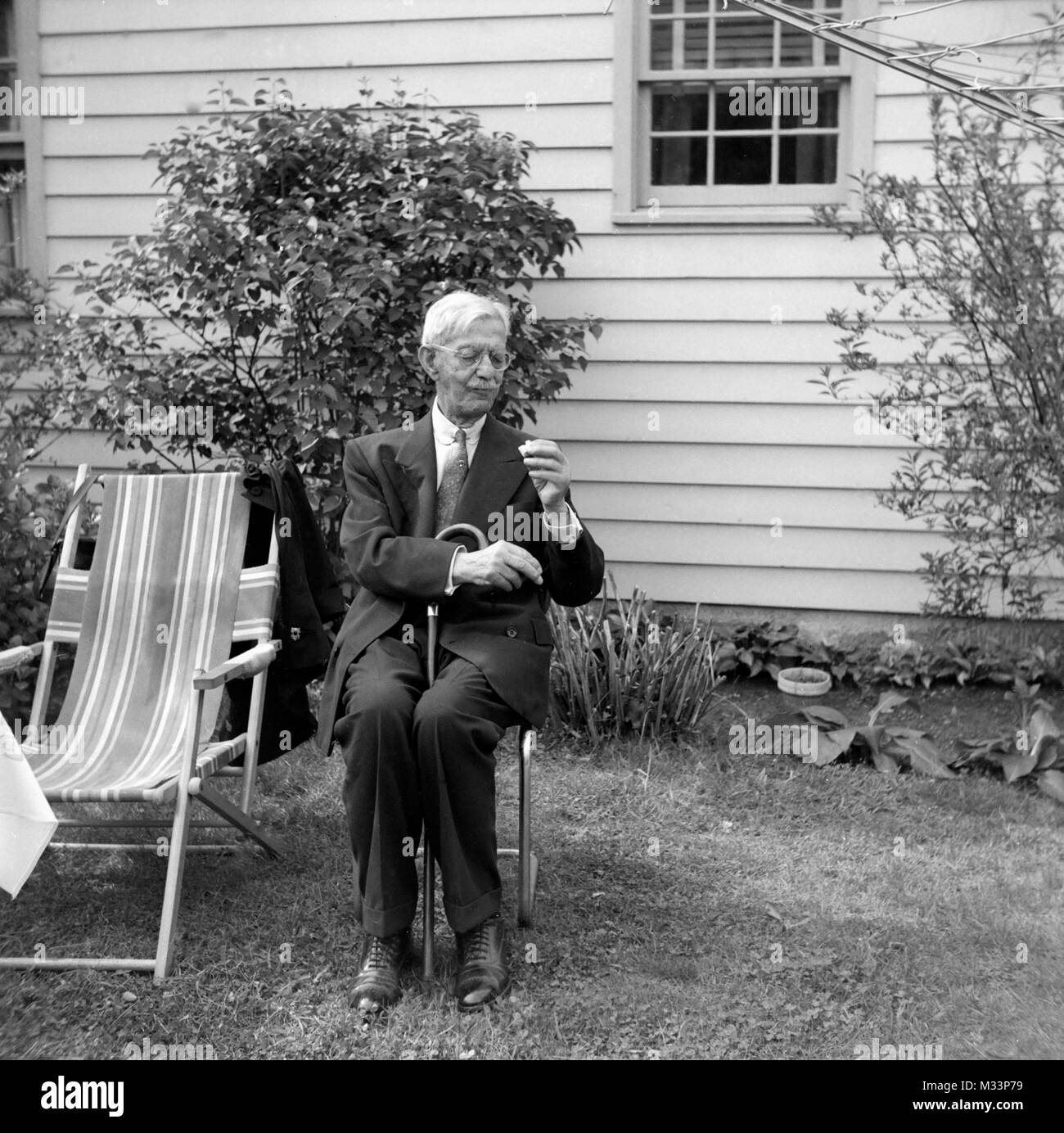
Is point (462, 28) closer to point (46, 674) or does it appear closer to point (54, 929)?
point (46, 674)

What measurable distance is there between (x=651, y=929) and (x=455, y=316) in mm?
1692

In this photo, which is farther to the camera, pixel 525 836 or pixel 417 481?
pixel 417 481

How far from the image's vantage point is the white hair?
3.20 metres

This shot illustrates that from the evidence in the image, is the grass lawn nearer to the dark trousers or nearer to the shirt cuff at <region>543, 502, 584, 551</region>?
the dark trousers

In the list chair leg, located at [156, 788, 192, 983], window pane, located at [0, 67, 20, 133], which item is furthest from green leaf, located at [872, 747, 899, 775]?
window pane, located at [0, 67, 20, 133]

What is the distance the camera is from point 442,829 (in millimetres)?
2900

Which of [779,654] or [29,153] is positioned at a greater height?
[29,153]

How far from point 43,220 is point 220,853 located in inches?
149

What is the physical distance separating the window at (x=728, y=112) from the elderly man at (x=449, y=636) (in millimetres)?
2551

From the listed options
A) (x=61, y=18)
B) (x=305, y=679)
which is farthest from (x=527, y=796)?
(x=61, y=18)

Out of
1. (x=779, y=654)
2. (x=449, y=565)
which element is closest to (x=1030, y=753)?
(x=779, y=654)

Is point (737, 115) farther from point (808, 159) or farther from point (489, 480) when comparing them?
point (489, 480)

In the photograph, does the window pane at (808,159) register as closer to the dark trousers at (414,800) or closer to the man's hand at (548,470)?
the man's hand at (548,470)

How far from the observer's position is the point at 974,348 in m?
4.92
